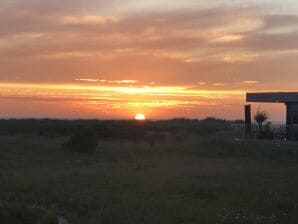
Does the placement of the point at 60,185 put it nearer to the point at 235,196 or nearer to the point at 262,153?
the point at 235,196

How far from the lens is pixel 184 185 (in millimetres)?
20906

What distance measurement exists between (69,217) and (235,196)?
6041mm

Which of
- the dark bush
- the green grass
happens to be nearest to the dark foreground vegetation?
the green grass

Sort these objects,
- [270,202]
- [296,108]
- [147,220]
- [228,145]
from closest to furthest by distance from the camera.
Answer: [147,220] → [270,202] → [228,145] → [296,108]

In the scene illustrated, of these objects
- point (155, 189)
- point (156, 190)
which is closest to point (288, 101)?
point (155, 189)

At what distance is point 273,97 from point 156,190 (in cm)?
2684

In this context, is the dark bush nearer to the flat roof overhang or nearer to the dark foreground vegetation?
the dark foreground vegetation

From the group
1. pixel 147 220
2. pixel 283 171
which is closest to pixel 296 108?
pixel 283 171

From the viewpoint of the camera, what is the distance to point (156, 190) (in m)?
19.6

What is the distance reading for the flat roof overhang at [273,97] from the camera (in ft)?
142

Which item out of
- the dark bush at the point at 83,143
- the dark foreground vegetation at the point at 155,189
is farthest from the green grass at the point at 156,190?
A: the dark bush at the point at 83,143

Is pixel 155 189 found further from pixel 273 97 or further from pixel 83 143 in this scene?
pixel 273 97

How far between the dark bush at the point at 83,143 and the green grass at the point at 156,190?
575 centimetres

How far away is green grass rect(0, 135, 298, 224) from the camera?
47.3 feet
